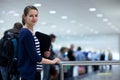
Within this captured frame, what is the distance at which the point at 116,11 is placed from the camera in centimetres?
1717

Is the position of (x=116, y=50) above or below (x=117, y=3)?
below

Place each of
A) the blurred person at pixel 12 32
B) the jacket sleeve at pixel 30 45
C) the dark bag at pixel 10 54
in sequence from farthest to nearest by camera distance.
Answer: the blurred person at pixel 12 32 < the dark bag at pixel 10 54 < the jacket sleeve at pixel 30 45

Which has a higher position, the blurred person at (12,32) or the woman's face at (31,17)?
the woman's face at (31,17)

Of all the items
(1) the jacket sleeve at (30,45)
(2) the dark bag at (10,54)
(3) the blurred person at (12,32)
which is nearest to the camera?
(1) the jacket sleeve at (30,45)

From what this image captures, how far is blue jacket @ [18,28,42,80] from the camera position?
2.82 metres

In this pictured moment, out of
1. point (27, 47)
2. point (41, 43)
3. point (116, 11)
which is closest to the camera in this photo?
point (27, 47)

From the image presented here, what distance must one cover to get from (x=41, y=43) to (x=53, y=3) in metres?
10.3

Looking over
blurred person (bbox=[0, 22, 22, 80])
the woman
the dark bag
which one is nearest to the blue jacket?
the woman

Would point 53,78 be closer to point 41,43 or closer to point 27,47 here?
point 41,43

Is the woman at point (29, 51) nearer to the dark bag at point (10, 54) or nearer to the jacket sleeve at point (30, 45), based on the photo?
the jacket sleeve at point (30, 45)

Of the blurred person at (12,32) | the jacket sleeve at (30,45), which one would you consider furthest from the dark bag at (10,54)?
the jacket sleeve at (30,45)

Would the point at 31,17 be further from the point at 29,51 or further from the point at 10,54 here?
the point at 10,54

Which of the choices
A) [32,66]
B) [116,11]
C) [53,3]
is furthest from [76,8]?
[32,66]

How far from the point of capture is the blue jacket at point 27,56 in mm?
2816
